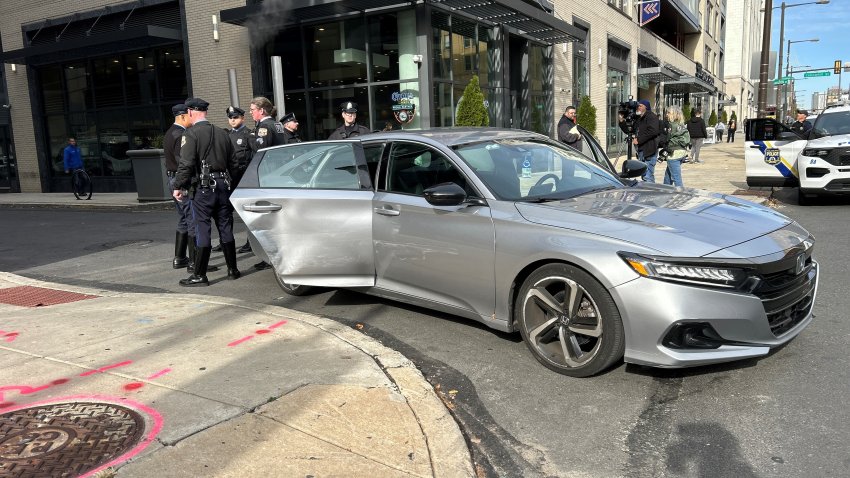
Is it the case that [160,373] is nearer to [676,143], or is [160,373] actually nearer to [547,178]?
[547,178]

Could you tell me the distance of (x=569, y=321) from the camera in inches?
148

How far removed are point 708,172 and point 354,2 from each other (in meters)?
11.0

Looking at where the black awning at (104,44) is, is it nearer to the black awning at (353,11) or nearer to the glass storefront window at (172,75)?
the glass storefront window at (172,75)

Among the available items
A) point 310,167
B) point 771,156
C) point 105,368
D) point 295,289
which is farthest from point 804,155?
point 105,368

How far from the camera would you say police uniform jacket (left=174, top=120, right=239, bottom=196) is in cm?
624

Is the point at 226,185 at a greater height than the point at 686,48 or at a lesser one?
lesser

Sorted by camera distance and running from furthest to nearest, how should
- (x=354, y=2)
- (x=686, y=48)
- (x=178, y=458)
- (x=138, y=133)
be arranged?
1. (x=686, y=48)
2. (x=138, y=133)
3. (x=354, y=2)
4. (x=178, y=458)

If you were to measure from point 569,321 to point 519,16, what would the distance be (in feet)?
47.4

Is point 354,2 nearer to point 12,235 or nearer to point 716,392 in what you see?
point 12,235

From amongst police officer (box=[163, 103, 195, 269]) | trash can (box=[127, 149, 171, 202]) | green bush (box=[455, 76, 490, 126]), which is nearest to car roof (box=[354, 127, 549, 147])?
police officer (box=[163, 103, 195, 269])

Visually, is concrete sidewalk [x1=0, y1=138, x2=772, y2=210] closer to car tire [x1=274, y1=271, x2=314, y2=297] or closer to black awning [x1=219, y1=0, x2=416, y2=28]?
black awning [x1=219, y1=0, x2=416, y2=28]

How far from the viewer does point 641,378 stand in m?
3.81

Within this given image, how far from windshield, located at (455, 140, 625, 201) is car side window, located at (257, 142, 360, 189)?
1131 millimetres

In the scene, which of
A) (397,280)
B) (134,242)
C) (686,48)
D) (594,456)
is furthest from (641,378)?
(686,48)
